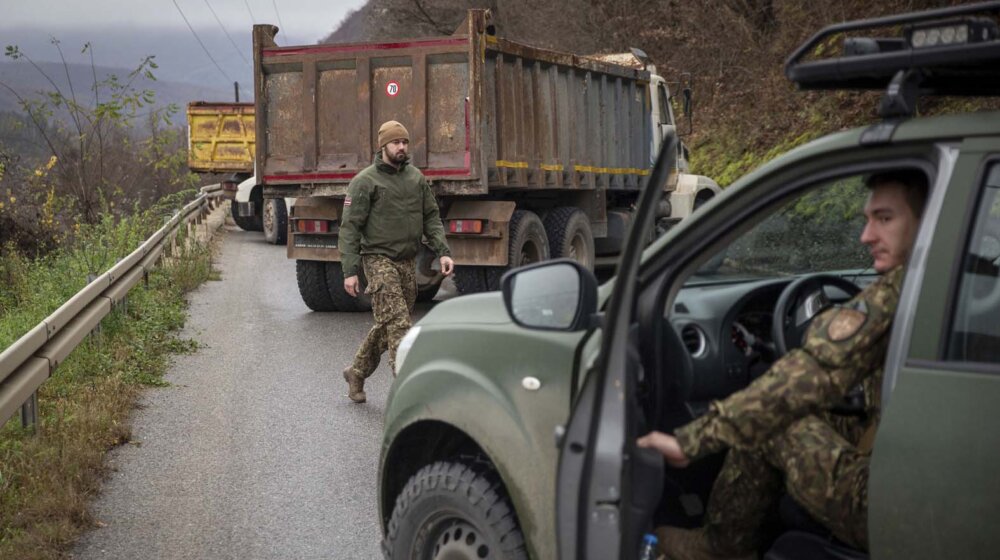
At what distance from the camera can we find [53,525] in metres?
5.54

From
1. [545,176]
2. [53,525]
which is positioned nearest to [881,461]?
[53,525]

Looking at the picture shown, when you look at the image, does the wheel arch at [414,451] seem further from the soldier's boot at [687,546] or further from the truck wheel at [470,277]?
the truck wheel at [470,277]

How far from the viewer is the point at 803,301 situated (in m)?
3.86

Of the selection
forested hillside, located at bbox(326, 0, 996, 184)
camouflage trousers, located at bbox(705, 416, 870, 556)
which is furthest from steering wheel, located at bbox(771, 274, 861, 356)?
forested hillside, located at bbox(326, 0, 996, 184)

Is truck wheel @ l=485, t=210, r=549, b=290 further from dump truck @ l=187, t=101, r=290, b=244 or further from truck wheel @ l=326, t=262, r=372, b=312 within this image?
dump truck @ l=187, t=101, r=290, b=244

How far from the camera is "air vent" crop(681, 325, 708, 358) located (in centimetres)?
381

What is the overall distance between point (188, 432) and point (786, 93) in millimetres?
14760

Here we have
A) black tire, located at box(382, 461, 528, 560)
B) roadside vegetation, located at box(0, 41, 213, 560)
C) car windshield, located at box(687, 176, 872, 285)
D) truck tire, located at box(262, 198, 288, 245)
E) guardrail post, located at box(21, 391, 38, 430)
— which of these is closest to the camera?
black tire, located at box(382, 461, 528, 560)

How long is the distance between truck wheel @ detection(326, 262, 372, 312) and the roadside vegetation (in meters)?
1.55

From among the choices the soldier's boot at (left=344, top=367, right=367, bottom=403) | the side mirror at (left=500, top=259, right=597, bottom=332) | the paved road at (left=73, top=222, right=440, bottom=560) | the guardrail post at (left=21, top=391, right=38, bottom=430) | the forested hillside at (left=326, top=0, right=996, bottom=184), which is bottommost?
the paved road at (left=73, top=222, right=440, bottom=560)

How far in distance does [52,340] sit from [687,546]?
5.35m

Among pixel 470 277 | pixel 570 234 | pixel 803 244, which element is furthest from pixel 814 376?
pixel 570 234

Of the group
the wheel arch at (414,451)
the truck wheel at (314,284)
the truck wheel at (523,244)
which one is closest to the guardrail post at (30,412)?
the wheel arch at (414,451)

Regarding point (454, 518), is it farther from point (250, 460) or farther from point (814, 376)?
point (250, 460)
